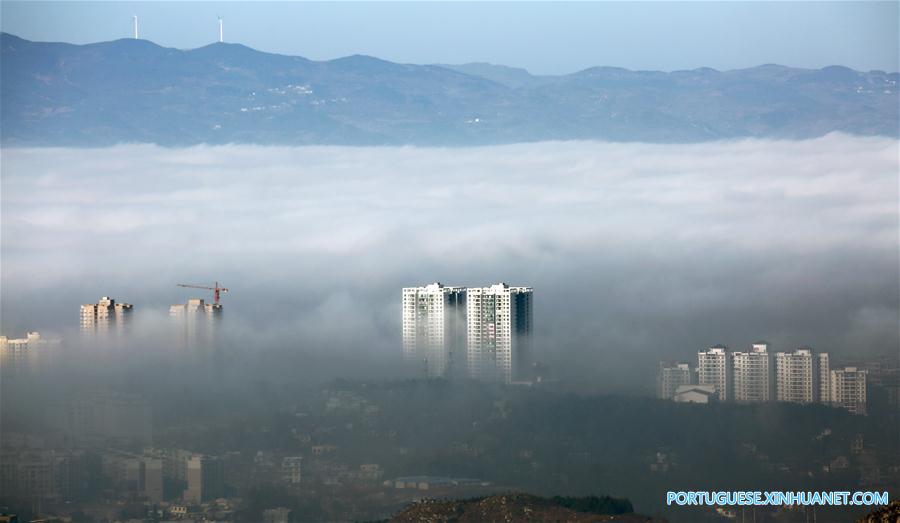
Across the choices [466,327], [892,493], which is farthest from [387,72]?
[892,493]

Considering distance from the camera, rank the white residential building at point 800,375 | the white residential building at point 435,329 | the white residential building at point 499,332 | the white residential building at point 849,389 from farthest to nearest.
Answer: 1. the white residential building at point 435,329
2. the white residential building at point 499,332
3. the white residential building at point 800,375
4. the white residential building at point 849,389

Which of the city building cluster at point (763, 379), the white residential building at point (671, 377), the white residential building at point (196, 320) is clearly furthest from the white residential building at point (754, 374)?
the white residential building at point (196, 320)

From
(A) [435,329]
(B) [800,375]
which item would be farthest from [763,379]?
(A) [435,329]

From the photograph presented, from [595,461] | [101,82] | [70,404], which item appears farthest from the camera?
[101,82]

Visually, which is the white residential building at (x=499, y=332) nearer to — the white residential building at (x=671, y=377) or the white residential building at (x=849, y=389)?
the white residential building at (x=671, y=377)

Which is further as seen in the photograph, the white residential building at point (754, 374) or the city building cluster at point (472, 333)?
the city building cluster at point (472, 333)

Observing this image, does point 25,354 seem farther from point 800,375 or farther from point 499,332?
point 800,375

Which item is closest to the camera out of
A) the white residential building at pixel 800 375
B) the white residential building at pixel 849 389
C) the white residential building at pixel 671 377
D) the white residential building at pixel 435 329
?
the white residential building at pixel 849 389

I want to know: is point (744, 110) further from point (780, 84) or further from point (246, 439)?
point (246, 439)
